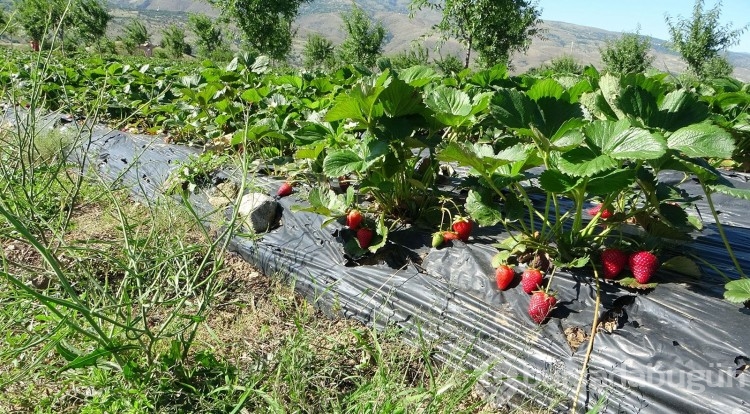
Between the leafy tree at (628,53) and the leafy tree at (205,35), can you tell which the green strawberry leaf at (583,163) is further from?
the leafy tree at (205,35)

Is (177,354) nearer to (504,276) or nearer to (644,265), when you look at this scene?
(504,276)

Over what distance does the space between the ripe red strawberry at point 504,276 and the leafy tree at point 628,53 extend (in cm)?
1965

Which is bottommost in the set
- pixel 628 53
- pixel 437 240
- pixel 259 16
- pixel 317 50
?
pixel 317 50

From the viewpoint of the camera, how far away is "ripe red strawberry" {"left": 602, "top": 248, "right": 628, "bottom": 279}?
5.48 ft

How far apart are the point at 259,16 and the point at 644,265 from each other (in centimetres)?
1517

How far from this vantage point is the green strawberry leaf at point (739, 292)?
136cm

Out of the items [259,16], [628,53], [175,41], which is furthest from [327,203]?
[175,41]

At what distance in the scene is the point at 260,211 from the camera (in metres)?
2.60

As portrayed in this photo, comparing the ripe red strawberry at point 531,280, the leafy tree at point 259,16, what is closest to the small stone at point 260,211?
the ripe red strawberry at point 531,280

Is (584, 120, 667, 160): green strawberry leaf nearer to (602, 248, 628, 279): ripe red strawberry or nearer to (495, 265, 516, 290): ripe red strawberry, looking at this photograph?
(602, 248, 628, 279): ripe red strawberry

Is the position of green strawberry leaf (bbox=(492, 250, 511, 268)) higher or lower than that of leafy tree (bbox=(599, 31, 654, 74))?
higher

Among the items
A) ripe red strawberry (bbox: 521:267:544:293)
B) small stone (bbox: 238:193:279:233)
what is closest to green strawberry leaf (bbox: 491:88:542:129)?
ripe red strawberry (bbox: 521:267:544:293)

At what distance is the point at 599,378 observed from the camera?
1.50 metres

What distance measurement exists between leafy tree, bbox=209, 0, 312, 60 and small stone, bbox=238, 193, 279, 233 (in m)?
13.2
